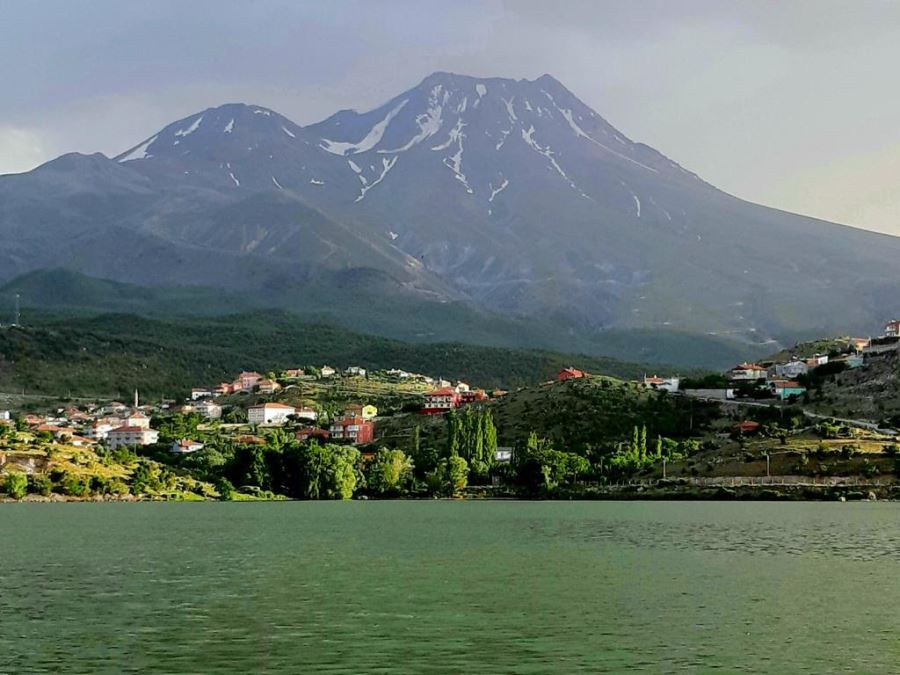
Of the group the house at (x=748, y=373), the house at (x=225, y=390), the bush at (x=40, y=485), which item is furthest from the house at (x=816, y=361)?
the bush at (x=40, y=485)

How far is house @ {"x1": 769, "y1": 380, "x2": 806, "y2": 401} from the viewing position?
125m

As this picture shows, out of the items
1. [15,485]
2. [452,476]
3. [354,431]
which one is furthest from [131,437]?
[452,476]

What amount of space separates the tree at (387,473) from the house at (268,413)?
4527cm

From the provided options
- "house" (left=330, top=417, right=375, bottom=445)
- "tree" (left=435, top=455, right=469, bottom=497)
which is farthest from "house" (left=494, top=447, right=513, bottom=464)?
"house" (left=330, top=417, right=375, bottom=445)

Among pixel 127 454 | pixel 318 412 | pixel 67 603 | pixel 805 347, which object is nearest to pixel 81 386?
pixel 318 412

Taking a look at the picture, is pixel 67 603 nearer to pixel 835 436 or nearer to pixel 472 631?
pixel 472 631

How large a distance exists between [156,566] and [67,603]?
10.0 meters

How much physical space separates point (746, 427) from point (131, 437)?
63.3 m

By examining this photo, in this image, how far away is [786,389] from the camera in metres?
→ 127

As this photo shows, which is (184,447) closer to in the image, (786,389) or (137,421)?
(137,421)

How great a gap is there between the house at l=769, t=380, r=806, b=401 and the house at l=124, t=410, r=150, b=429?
227 feet

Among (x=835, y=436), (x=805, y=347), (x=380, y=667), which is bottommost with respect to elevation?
(x=380, y=667)

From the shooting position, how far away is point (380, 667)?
2425cm

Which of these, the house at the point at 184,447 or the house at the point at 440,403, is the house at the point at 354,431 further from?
the house at the point at 184,447
